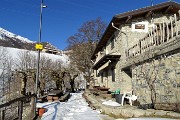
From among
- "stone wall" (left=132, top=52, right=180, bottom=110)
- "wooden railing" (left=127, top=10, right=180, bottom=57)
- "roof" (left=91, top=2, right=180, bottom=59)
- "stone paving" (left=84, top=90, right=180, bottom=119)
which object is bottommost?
"stone paving" (left=84, top=90, right=180, bottom=119)

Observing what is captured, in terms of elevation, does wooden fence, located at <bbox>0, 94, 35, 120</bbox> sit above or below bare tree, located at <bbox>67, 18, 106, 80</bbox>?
below

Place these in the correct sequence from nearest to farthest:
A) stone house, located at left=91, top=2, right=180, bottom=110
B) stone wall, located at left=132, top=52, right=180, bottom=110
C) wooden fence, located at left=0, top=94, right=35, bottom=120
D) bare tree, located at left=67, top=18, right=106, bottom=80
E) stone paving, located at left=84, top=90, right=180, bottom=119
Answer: wooden fence, located at left=0, top=94, right=35, bottom=120, stone paving, located at left=84, top=90, right=180, bottom=119, stone wall, located at left=132, top=52, right=180, bottom=110, stone house, located at left=91, top=2, right=180, bottom=110, bare tree, located at left=67, top=18, right=106, bottom=80

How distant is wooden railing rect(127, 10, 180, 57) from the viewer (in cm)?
833

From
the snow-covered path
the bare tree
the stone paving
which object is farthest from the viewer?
the bare tree

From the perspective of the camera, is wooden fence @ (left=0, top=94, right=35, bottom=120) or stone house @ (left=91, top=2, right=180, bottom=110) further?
stone house @ (left=91, top=2, right=180, bottom=110)

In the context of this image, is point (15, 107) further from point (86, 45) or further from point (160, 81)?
point (86, 45)

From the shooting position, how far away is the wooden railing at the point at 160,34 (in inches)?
328

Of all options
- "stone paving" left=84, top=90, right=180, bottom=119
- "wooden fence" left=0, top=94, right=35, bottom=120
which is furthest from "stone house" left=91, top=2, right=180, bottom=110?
"wooden fence" left=0, top=94, right=35, bottom=120

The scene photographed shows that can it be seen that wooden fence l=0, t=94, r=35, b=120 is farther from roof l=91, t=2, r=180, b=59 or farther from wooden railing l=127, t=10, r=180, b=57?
roof l=91, t=2, r=180, b=59

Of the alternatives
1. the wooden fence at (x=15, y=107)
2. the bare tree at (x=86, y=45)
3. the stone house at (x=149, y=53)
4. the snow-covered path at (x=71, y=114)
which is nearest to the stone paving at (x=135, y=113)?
the snow-covered path at (x=71, y=114)

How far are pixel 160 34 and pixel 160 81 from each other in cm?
206

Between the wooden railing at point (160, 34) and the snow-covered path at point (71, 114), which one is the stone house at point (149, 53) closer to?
the wooden railing at point (160, 34)

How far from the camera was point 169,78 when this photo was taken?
8.54 m

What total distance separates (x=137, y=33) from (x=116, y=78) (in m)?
3.64
